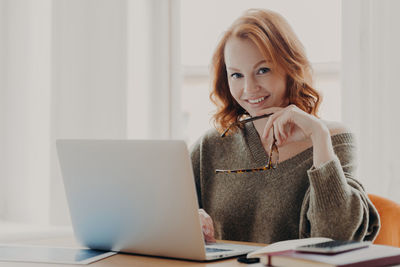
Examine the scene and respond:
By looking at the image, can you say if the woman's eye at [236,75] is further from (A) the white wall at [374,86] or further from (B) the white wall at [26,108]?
(B) the white wall at [26,108]

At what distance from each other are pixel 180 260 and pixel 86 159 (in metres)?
0.29

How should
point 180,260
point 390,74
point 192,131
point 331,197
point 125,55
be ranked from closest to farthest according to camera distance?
point 180,260
point 331,197
point 390,74
point 125,55
point 192,131

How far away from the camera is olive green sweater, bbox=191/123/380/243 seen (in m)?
1.29

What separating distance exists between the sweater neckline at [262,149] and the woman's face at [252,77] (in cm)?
11

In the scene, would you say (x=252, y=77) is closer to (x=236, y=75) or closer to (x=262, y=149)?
(x=236, y=75)

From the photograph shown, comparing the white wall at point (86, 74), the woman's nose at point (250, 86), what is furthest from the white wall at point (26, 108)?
the woman's nose at point (250, 86)

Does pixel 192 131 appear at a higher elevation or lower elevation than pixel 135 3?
lower

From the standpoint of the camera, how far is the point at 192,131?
2.63 metres

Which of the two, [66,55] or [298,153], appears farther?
[66,55]

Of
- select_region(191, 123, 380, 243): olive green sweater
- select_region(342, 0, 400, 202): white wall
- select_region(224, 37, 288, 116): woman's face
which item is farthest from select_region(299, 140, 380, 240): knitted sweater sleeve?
select_region(342, 0, 400, 202): white wall

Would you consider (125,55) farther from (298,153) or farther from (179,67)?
(298,153)

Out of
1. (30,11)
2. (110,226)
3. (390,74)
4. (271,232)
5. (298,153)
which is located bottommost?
(271,232)

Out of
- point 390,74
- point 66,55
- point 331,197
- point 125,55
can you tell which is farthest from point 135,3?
point 331,197

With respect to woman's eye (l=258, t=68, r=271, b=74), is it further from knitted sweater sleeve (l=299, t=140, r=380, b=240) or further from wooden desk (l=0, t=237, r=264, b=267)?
wooden desk (l=0, t=237, r=264, b=267)
